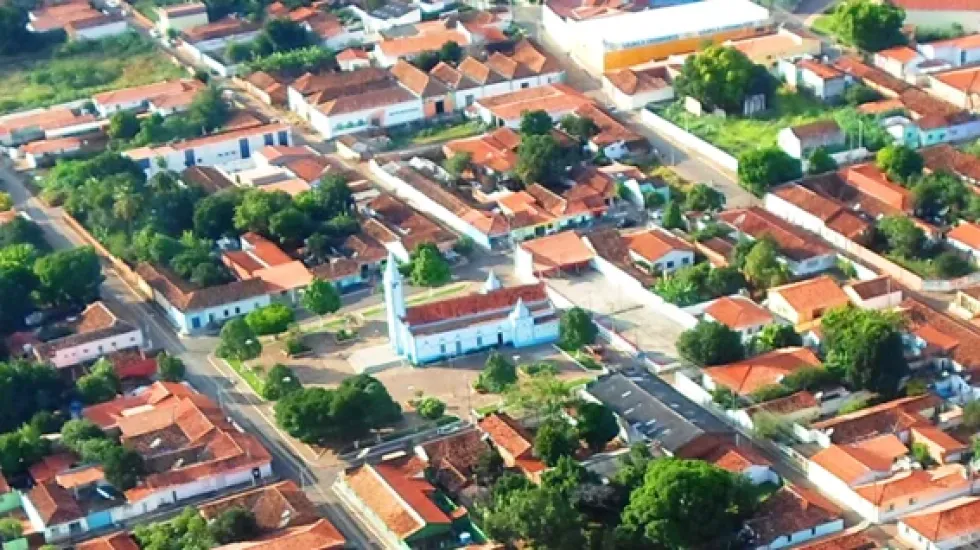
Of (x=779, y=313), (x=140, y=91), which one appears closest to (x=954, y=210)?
(x=779, y=313)

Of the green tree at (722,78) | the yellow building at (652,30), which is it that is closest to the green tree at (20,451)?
the green tree at (722,78)

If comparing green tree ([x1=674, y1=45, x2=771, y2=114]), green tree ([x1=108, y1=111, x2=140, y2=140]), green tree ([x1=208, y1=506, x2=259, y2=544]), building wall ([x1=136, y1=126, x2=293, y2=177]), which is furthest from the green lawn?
green tree ([x1=674, y1=45, x2=771, y2=114])

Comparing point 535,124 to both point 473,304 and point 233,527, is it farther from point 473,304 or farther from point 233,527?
point 233,527

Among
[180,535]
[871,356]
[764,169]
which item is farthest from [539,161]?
[180,535]

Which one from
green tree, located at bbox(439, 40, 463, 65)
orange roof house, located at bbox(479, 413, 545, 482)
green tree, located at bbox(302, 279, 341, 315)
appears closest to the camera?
orange roof house, located at bbox(479, 413, 545, 482)

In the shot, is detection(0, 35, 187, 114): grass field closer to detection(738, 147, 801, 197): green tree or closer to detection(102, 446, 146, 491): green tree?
detection(738, 147, 801, 197): green tree

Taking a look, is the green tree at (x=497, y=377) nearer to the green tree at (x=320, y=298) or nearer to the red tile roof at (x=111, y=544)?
the green tree at (x=320, y=298)
